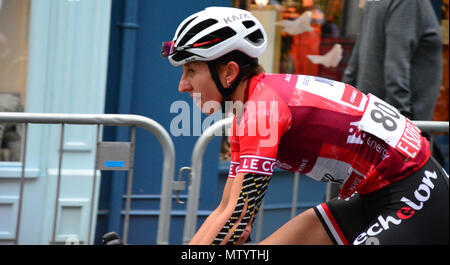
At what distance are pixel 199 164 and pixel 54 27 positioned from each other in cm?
213

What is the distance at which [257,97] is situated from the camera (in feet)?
9.11

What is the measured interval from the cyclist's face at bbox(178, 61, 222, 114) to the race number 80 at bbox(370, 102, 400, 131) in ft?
2.08

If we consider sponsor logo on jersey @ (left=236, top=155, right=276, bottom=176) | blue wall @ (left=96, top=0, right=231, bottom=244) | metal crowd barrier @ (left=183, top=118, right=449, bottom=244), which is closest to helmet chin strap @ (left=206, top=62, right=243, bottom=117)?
sponsor logo on jersey @ (left=236, top=155, right=276, bottom=176)

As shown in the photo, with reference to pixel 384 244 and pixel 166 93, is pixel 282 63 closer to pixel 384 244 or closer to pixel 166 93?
pixel 166 93

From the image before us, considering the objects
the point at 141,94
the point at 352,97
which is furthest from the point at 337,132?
the point at 141,94

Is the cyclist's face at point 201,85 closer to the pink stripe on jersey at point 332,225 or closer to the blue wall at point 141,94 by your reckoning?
the pink stripe on jersey at point 332,225

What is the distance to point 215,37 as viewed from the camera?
287cm

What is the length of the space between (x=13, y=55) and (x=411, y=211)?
431 cm

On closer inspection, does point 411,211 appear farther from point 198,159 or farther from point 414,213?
point 198,159

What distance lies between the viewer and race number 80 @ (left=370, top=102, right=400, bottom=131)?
2906 millimetres

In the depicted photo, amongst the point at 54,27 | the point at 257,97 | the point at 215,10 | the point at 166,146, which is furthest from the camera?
the point at 54,27

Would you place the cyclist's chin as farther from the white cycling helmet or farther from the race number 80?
the race number 80

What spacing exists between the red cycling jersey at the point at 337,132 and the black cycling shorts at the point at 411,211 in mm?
45

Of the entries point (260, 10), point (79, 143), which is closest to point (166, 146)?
point (79, 143)
